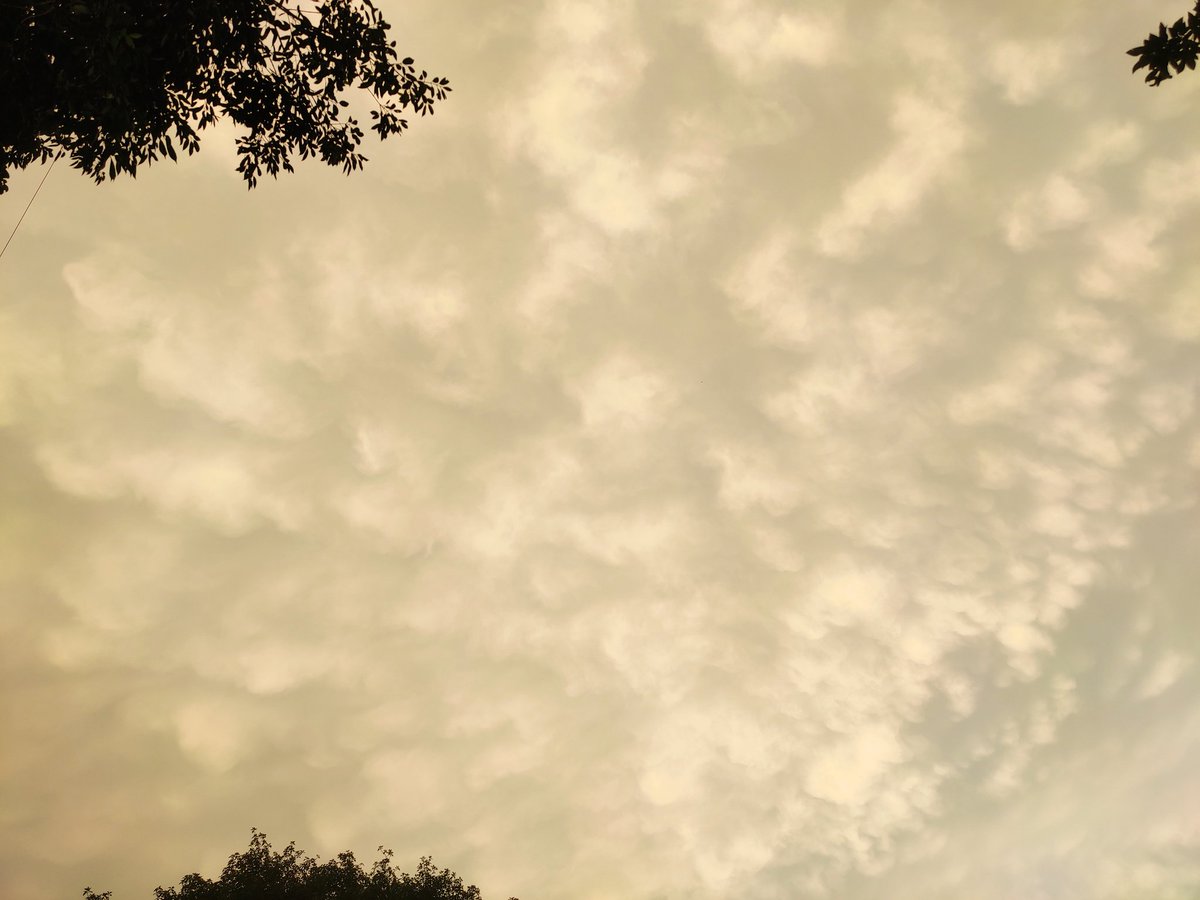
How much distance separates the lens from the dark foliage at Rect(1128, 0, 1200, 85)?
31.5 ft

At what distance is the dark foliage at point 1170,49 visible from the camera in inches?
378

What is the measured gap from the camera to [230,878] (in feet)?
113

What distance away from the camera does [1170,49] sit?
31.8 ft

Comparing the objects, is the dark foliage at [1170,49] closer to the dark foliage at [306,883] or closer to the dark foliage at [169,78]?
the dark foliage at [169,78]

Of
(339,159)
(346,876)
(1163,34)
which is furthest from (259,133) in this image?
(346,876)

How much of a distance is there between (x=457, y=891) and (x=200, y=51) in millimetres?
38935

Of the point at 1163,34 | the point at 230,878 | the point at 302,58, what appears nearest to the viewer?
the point at 1163,34

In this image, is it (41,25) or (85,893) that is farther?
(85,893)

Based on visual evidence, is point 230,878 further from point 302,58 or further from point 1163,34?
point 1163,34

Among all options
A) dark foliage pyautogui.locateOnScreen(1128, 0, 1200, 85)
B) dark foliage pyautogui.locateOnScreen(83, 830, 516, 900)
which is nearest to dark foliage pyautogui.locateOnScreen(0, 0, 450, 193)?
dark foliage pyautogui.locateOnScreen(1128, 0, 1200, 85)

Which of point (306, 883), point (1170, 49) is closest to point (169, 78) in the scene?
point (1170, 49)

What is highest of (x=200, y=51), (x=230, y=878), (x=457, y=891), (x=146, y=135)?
(x=200, y=51)

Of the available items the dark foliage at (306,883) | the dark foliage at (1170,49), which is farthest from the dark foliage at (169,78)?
the dark foliage at (306,883)

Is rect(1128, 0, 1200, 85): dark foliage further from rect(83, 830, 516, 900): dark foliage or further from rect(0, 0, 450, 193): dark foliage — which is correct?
rect(83, 830, 516, 900): dark foliage
